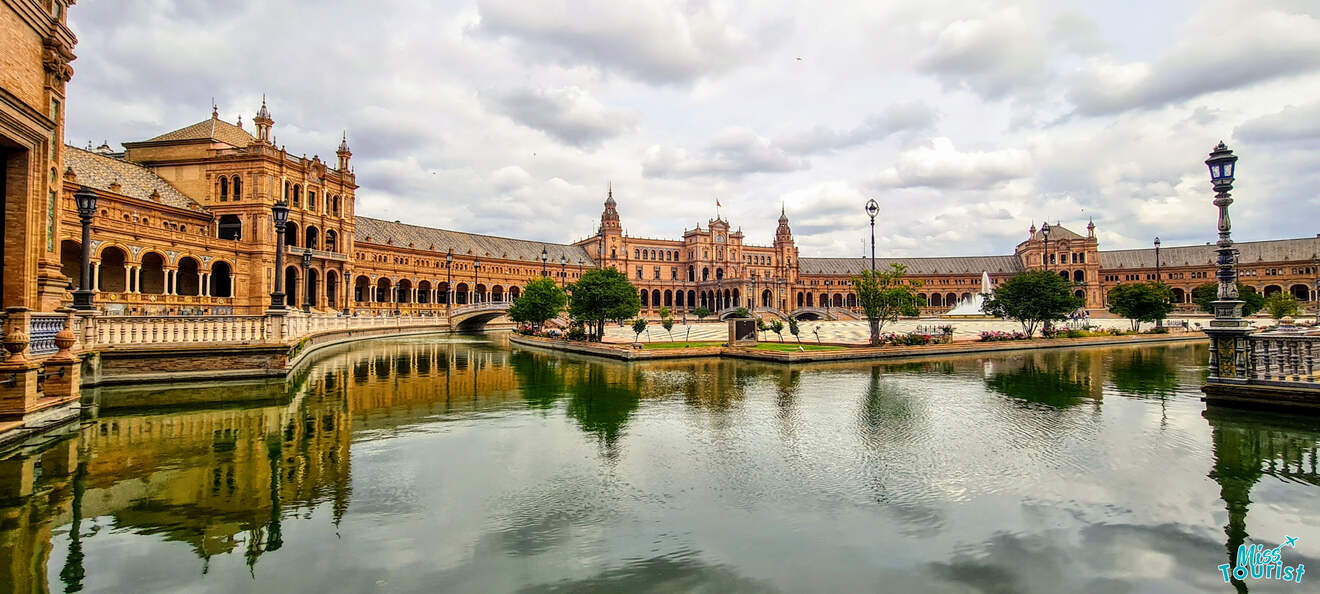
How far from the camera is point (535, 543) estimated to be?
6.30 m

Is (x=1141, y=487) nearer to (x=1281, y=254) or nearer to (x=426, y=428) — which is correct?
(x=426, y=428)

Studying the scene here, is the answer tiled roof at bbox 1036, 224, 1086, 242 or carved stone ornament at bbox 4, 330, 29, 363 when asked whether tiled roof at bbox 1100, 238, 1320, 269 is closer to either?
tiled roof at bbox 1036, 224, 1086, 242

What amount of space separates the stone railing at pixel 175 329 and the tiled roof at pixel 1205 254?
12331cm

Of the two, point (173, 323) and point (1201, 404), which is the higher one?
point (173, 323)

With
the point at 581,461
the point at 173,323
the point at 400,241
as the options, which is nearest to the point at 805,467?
the point at 581,461

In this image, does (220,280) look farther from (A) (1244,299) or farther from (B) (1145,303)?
(A) (1244,299)

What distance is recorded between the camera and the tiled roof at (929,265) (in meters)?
111

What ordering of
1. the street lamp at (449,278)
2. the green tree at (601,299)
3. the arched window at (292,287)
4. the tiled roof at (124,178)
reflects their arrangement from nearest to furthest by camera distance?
the green tree at (601,299) → the tiled roof at (124,178) → the arched window at (292,287) → the street lamp at (449,278)

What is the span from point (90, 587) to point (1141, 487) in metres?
11.8

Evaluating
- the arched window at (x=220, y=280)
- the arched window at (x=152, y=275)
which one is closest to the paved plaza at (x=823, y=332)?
the arched window at (x=220, y=280)

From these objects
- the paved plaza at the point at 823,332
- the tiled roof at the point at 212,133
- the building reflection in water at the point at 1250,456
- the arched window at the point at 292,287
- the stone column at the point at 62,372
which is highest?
the tiled roof at the point at 212,133

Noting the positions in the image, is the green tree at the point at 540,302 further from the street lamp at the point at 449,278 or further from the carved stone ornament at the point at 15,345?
the carved stone ornament at the point at 15,345

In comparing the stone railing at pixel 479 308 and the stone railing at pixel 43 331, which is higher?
the stone railing at pixel 479 308

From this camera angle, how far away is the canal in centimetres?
567
